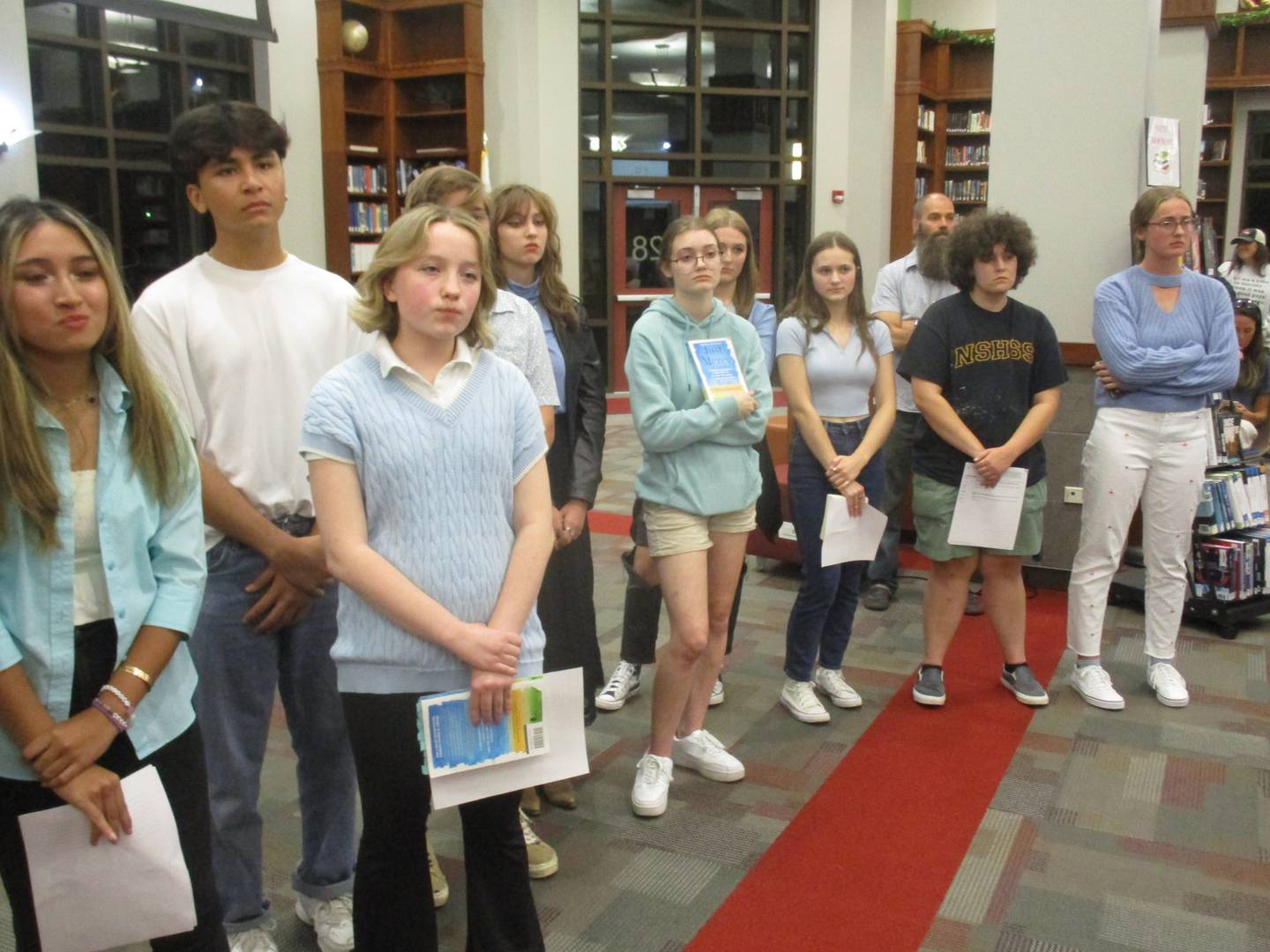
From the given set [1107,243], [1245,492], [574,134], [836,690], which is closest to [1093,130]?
[1107,243]

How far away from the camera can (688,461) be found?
259 centimetres

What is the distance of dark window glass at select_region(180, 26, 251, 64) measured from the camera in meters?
8.28

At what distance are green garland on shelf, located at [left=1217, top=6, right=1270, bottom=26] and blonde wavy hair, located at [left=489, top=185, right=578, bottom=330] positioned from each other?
10.0 m

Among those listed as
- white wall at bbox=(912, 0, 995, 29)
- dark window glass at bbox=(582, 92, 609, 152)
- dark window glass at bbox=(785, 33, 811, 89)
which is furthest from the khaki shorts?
white wall at bbox=(912, 0, 995, 29)

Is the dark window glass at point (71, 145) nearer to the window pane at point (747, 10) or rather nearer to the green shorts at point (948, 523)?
the window pane at point (747, 10)

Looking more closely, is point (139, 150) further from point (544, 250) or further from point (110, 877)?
point (110, 877)

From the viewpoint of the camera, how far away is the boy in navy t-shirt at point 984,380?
314 centimetres

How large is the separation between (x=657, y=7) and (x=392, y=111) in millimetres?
2694

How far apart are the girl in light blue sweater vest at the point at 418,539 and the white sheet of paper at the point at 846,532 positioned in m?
1.49

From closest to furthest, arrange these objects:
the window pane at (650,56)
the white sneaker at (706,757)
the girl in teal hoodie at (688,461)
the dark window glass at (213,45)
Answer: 1. the girl in teal hoodie at (688,461)
2. the white sneaker at (706,757)
3. the dark window glass at (213,45)
4. the window pane at (650,56)

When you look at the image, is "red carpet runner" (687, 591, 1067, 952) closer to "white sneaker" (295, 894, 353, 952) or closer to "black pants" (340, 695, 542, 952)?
"black pants" (340, 695, 542, 952)

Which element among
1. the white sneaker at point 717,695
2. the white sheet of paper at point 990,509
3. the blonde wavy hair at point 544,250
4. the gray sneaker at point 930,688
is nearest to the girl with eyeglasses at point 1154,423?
the white sheet of paper at point 990,509

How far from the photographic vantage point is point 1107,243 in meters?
4.39

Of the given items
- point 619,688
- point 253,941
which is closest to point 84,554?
point 253,941
